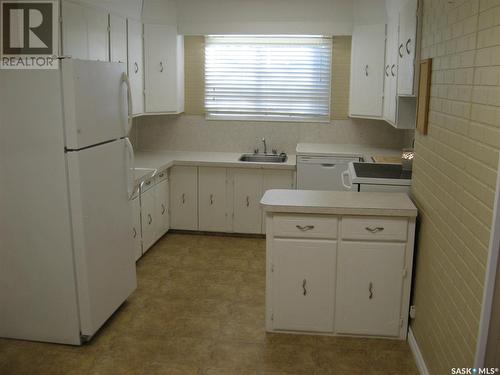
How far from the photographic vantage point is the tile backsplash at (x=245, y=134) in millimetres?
5430

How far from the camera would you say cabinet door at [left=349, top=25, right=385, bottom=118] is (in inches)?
183

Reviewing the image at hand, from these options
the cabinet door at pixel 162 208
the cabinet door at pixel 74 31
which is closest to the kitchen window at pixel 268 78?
the cabinet door at pixel 162 208

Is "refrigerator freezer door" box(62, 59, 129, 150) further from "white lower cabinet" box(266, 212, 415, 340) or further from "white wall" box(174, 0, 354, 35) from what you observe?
"white wall" box(174, 0, 354, 35)

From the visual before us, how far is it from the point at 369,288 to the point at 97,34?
2.70m

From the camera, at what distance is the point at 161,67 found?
507 centimetres

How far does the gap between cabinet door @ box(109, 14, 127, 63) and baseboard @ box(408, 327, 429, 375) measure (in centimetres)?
308

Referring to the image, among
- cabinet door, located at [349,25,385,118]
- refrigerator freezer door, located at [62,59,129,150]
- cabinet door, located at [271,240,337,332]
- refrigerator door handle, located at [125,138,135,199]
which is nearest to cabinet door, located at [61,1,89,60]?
refrigerator freezer door, located at [62,59,129,150]

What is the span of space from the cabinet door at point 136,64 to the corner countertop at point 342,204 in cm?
209

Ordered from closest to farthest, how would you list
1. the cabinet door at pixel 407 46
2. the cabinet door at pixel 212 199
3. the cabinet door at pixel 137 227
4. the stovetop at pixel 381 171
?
the cabinet door at pixel 407 46 → the stovetop at pixel 381 171 → the cabinet door at pixel 137 227 → the cabinet door at pixel 212 199

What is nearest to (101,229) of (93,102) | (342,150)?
(93,102)

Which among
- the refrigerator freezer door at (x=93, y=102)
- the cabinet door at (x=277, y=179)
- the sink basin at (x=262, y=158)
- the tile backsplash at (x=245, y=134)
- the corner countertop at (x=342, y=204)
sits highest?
the refrigerator freezer door at (x=93, y=102)

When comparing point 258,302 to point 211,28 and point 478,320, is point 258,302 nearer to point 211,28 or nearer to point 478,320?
point 478,320

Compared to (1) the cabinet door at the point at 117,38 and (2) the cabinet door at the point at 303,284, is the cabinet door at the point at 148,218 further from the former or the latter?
(2) the cabinet door at the point at 303,284

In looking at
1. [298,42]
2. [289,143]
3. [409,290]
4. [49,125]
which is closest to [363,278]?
[409,290]
